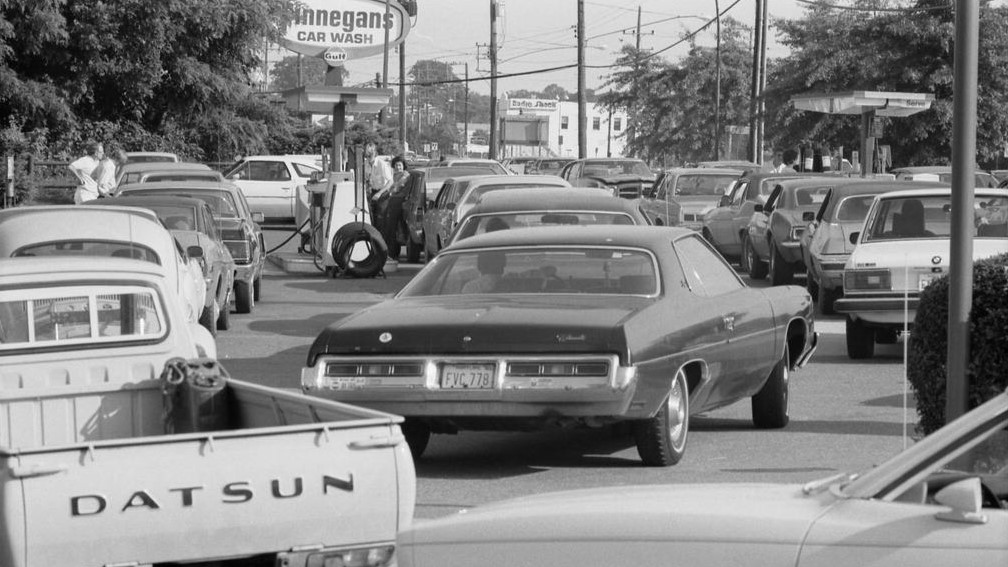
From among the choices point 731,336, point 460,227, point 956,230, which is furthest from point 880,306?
point 956,230

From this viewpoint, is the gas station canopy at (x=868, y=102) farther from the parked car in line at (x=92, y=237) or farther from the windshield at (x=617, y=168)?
the parked car in line at (x=92, y=237)

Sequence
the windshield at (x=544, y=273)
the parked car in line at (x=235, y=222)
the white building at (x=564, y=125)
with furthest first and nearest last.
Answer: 1. the white building at (x=564, y=125)
2. the parked car in line at (x=235, y=222)
3. the windshield at (x=544, y=273)

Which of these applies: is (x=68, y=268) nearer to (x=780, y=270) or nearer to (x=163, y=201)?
(x=163, y=201)

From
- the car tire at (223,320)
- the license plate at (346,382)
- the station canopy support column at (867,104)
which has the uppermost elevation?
the station canopy support column at (867,104)

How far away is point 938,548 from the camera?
4.08m

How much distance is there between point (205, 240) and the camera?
55.1 ft

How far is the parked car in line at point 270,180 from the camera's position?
3919 cm

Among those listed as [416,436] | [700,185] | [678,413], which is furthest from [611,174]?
[678,413]

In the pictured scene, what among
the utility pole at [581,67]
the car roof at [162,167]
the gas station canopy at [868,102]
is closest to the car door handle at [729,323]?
the gas station canopy at [868,102]

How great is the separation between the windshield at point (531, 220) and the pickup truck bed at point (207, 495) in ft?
29.4

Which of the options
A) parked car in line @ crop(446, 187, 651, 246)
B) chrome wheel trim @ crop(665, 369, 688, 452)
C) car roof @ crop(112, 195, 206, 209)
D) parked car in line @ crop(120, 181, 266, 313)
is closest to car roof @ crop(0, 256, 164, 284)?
chrome wheel trim @ crop(665, 369, 688, 452)

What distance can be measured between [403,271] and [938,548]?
22.1 metres

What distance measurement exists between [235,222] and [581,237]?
10.1 metres

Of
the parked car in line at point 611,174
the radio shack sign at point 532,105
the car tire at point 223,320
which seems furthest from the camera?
the radio shack sign at point 532,105
